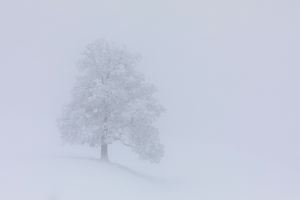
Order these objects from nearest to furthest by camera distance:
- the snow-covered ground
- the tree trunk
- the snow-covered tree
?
1. the snow-covered ground
2. the snow-covered tree
3. the tree trunk

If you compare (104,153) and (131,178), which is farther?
(104,153)

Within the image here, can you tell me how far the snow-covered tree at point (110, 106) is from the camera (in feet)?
124

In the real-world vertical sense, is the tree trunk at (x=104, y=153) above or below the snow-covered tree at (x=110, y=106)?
below

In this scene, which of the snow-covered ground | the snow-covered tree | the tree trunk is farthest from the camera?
the tree trunk

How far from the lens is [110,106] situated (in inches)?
1516

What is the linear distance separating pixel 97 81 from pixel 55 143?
13.7 meters

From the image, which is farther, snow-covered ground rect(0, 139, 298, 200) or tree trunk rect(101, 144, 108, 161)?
tree trunk rect(101, 144, 108, 161)

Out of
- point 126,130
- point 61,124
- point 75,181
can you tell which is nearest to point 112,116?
point 126,130

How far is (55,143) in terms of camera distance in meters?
50.1

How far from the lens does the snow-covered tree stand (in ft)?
124

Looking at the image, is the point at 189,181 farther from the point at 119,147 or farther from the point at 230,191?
the point at 119,147

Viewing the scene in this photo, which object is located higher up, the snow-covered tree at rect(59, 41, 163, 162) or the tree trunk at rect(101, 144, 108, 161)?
the snow-covered tree at rect(59, 41, 163, 162)

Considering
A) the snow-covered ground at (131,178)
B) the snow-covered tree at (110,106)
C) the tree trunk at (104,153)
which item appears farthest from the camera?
the tree trunk at (104,153)

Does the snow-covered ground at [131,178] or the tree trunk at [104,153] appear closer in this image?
the snow-covered ground at [131,178]
